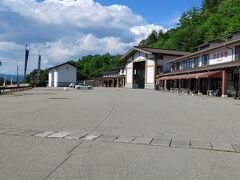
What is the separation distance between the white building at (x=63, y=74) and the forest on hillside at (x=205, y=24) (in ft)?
92.2

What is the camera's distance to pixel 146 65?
247 ft

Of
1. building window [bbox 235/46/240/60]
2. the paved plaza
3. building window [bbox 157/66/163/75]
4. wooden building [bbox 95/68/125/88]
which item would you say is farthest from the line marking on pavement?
wooden building [bbox 95/68/125/88]

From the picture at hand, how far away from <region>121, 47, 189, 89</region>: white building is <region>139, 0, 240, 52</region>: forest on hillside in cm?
1044

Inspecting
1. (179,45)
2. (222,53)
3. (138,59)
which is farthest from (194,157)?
(179,45)

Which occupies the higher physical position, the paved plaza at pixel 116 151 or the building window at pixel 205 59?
the building window at pixel 205 59

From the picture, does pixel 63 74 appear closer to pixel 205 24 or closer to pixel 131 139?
pixel 205 24

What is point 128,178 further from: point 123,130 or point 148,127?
point 148,127

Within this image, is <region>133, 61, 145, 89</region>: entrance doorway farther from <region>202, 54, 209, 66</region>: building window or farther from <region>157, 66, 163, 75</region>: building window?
<region>202, 54, 209, 66</region>: building window

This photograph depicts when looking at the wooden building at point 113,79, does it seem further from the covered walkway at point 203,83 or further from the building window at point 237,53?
the building window at point 237,53

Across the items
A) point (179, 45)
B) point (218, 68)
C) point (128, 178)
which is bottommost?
point (128, 178)

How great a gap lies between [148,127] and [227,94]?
2699 cm

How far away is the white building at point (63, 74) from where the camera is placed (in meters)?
90.7

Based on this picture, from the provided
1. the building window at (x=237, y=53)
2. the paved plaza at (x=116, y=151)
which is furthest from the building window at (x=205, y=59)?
the paved plaza at (x=116, y=151)

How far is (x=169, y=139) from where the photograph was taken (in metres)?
9.44
